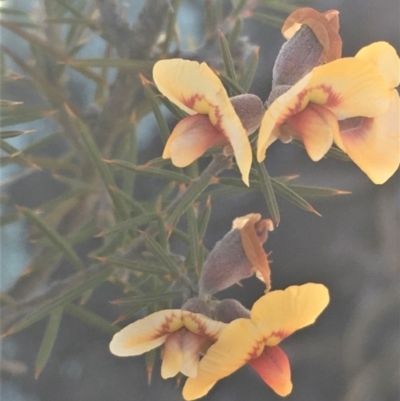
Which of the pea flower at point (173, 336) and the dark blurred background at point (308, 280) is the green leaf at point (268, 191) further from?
the dark blurred background at point (308, 280)


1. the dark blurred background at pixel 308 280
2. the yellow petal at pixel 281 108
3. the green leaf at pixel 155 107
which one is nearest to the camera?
the yellow petal at pixel 281 108

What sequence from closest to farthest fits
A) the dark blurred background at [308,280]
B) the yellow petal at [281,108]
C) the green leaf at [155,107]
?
the yellow petal at [281,108] < the green leaf at [155,107] < the dark blurred background at [308,280]

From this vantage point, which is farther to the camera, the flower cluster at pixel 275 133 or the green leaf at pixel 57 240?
the green leaf at pixel 57 240

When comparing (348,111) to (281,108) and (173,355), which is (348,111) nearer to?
(281,108)

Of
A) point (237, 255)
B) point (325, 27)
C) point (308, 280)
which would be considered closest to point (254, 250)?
point (237, 255)

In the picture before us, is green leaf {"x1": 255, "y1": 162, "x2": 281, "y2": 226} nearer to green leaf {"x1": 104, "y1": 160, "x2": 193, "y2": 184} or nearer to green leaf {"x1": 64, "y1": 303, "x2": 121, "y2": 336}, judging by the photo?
green leaf {"x1": 104, "y1": 160, "x2": 193, "y2": 184}

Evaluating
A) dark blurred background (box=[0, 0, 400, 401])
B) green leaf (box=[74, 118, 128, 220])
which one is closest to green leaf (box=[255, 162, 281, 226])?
green leaf (box=[74, 118, 128, 220])

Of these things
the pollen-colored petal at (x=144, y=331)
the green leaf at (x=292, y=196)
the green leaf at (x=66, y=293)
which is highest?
the green leaf at (x=292, y=196)

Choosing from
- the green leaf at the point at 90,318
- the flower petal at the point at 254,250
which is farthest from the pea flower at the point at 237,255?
the green leaf at the point at 90,318

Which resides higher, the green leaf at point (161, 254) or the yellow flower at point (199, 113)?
the yellow flower at point (199, 113)
